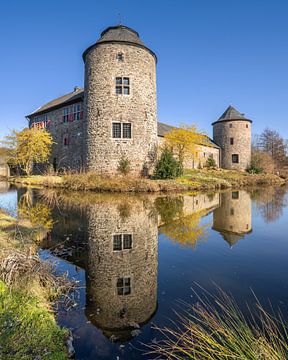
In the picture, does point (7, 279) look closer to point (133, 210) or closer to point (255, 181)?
point (133, 210)

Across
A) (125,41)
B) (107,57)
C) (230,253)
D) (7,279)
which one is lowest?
(230,253)

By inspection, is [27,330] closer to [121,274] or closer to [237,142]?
[121,274]

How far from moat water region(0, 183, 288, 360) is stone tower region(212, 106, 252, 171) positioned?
105 feet

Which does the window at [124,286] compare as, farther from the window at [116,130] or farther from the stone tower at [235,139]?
the stone tower at [235,139]

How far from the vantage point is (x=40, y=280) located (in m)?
4.07

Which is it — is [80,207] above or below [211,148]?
below

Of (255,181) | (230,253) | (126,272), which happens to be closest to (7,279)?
(126,272)

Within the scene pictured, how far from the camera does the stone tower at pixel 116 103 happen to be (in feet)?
69.6

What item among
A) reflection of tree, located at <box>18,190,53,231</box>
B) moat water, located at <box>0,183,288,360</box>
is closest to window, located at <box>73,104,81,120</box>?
reflection of tree, located at <box>18,190,53,231</box>

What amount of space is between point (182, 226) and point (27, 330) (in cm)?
655

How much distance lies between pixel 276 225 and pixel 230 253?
4.12m

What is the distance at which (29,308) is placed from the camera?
314 centimetres

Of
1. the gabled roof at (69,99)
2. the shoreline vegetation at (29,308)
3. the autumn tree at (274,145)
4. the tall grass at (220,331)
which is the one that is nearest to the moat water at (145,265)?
the tall grass at (220,331)

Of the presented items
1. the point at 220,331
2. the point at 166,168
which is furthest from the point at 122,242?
the point at 166,168
